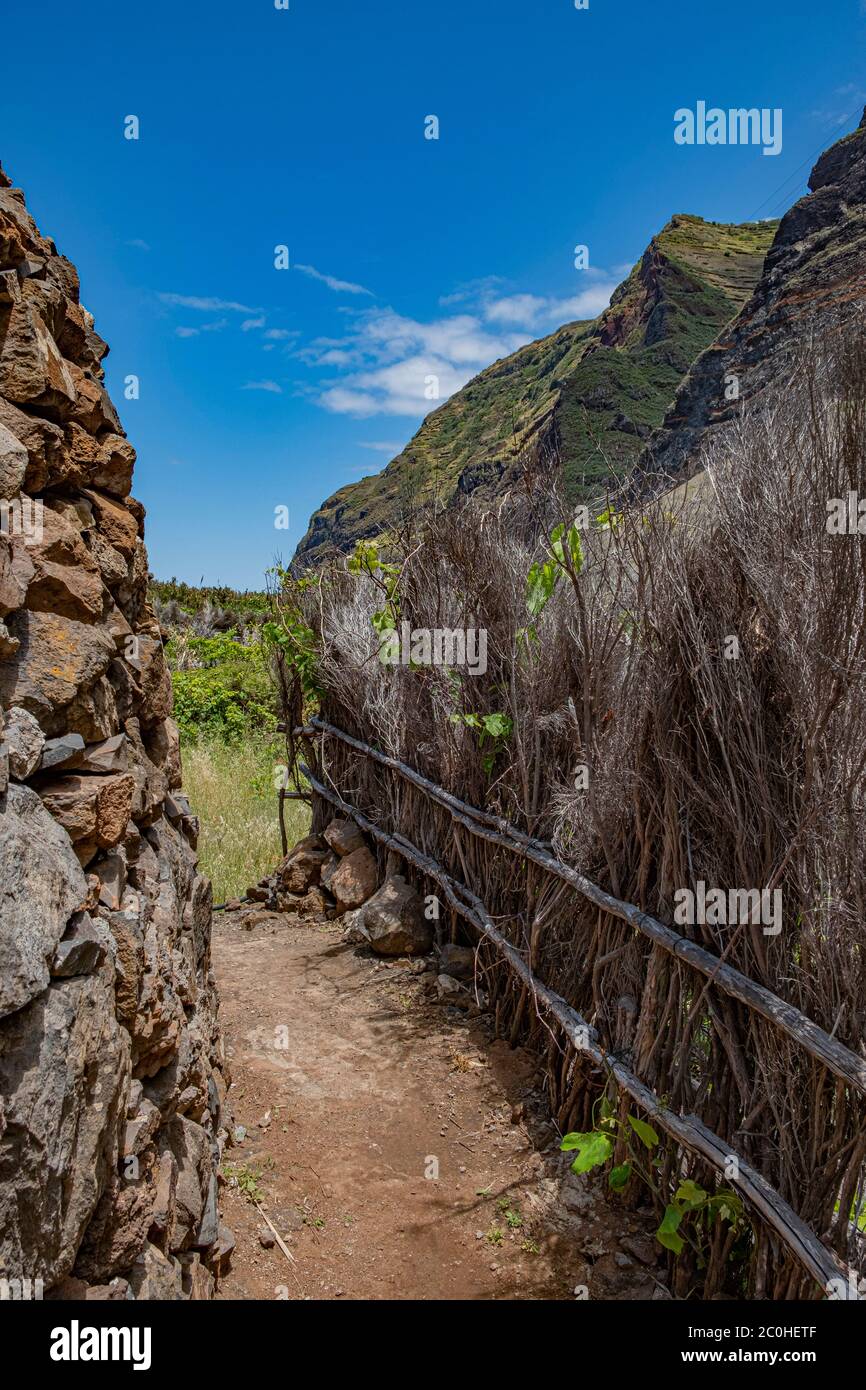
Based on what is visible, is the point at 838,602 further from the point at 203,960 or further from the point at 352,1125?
the point at 352,1125

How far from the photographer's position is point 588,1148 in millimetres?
2715

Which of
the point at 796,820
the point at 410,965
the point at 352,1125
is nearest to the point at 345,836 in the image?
the point at 410,965

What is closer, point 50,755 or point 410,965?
point 50,755

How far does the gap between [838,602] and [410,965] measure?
13.2 ft

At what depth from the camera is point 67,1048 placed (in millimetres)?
1470

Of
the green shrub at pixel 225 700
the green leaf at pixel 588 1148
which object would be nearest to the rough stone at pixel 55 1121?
the green leaf at pixel 588 1148

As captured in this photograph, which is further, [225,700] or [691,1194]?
[225,700]

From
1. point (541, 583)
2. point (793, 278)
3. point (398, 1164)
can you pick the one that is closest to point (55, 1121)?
point (398, 1164)

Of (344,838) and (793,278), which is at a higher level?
(793,278)

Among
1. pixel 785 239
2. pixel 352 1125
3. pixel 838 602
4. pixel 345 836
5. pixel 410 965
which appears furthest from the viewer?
pixel 785 239

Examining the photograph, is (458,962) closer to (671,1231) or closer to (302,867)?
(302,867)

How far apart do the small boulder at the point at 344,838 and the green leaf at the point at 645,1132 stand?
4.04m

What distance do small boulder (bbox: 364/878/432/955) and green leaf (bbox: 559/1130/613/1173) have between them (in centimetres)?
270

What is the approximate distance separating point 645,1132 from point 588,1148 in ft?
0.65
